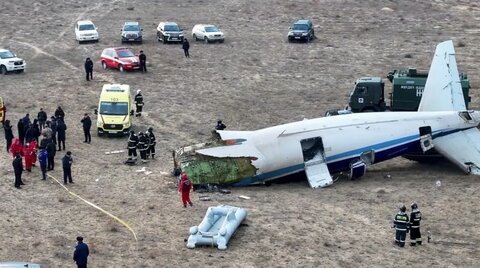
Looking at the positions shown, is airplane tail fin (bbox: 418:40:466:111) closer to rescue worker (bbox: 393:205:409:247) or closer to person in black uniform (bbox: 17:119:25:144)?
rescue worker (bbox: 393:205:409:247)

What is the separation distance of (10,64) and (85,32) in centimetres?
1033

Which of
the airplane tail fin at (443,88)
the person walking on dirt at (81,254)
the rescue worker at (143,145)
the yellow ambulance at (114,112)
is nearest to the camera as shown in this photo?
the person walking on dirt at (81,254)

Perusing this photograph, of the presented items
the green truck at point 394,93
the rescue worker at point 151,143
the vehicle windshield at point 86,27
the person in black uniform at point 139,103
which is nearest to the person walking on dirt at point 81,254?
the rescue worker at point 151,143

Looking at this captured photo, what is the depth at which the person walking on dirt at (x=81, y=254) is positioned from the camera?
88.5 feet

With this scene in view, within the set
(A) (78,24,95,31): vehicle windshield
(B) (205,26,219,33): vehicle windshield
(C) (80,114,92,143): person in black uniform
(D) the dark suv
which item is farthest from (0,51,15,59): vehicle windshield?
(D) the dark suv

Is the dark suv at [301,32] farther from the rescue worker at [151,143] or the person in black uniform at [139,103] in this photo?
the rescue worker at [151,143]

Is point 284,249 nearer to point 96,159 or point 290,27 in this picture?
point 96,159

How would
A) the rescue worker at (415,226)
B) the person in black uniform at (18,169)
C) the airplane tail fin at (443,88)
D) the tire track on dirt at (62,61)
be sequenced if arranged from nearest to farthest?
the rescue worker at (415,226) < the person in black uniform at (18,169) < the airplane tail fin at (443,88) < the tire track on dirt at (62,61)

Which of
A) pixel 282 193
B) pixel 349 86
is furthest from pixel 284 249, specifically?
pixel 349 86

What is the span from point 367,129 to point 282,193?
4745mm

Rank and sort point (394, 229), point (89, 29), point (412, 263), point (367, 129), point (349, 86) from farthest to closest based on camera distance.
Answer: point (89, 29)
point (349, 86)
point (367, 129)
point (394, 229)
point (412, 263)

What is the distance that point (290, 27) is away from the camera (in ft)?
232

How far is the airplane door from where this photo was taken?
37.1 m

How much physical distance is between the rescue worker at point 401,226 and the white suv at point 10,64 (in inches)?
1352
